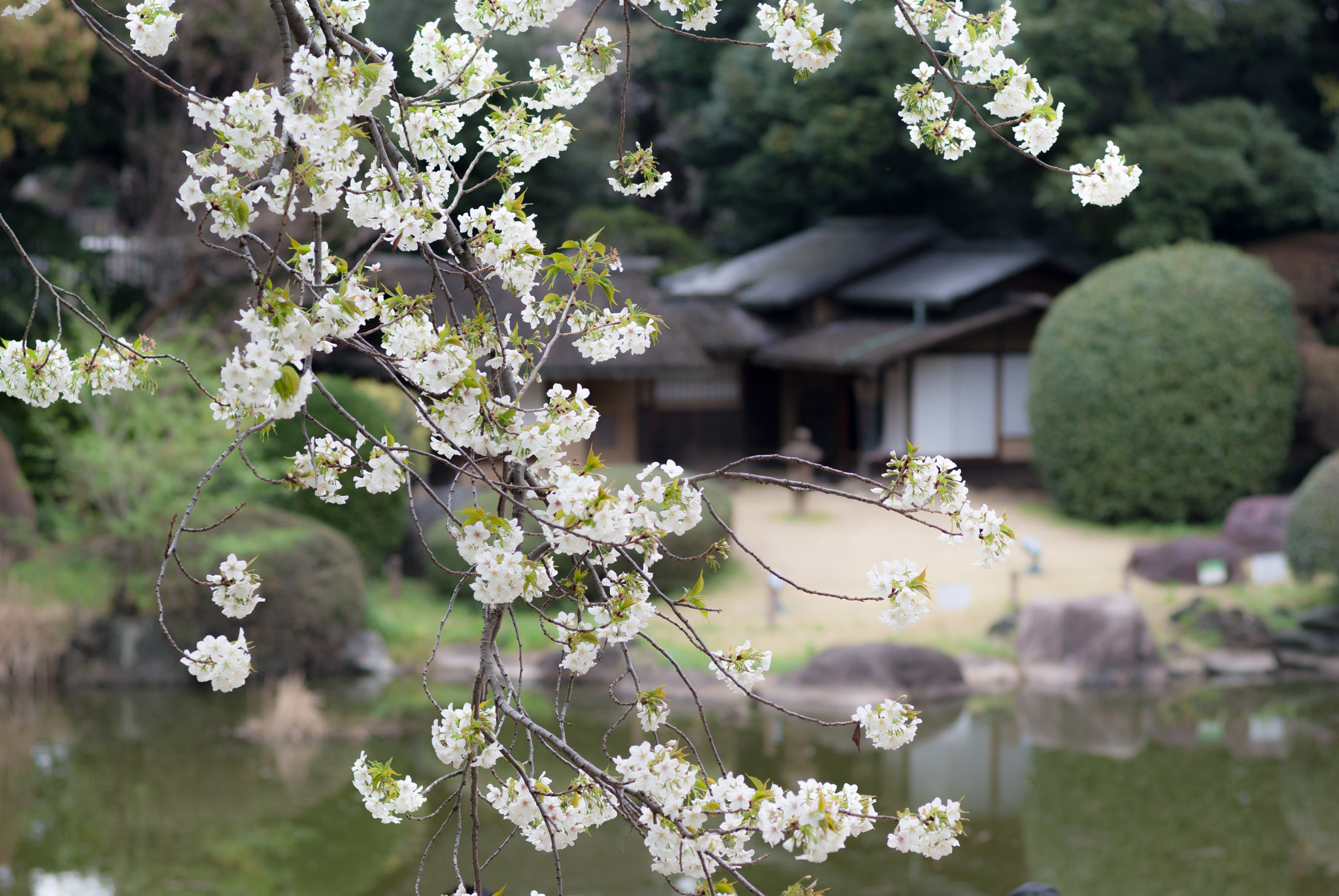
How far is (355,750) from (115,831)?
1435 mm

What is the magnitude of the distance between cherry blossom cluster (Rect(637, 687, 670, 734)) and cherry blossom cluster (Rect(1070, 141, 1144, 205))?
43.2 inches

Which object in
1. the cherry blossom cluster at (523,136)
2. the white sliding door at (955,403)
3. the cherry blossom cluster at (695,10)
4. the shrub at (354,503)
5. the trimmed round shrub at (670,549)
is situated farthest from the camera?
the white sliding door at (955,403)

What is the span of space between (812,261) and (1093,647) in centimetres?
820

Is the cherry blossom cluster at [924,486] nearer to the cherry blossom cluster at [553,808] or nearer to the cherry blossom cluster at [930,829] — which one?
the cherry blossom cluster at [930,829]

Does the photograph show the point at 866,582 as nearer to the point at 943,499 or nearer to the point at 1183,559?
the point at 1183,559

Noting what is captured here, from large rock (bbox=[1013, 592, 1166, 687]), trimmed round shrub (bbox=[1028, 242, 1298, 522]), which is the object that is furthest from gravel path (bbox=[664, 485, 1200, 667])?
trimmed round shrub (bbox=[1028, 242, 1298, 522])

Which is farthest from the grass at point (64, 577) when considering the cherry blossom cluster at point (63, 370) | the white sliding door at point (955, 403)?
the white sliding door at point (955, 403)

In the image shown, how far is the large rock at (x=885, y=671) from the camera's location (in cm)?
794

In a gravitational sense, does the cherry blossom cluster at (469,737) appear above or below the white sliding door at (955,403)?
below

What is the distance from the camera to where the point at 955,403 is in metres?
14.2

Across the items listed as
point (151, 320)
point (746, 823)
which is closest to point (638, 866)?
point (746, 823)

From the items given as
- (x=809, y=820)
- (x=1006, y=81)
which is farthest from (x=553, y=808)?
(x=1006, y=81)

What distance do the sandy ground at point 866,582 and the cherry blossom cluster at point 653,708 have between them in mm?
5705

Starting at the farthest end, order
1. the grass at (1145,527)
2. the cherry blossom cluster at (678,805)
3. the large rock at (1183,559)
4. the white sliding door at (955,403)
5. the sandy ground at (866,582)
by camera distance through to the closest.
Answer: the white sliding door at (955,403)
the grass at (1145,527)
the large rock at (1183,559)
the sandy ground at (866,582)
the cherry blossom cluster at (678,805)
